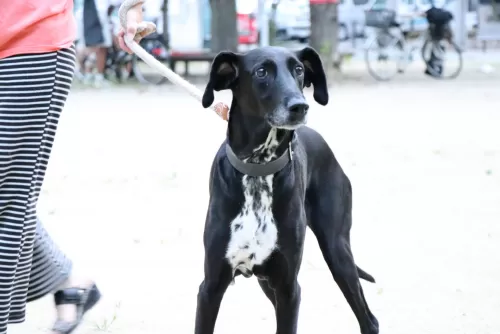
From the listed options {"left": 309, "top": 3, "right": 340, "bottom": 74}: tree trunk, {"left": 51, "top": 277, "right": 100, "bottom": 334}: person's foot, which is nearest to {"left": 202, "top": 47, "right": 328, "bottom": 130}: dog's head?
{"left": 51, "top": 277, "right": 100, "bottom": 334}: person's foot

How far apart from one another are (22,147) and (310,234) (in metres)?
3.44

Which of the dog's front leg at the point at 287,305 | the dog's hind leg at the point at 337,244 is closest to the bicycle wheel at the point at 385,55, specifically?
the dog's hind leg at the point at 337,244

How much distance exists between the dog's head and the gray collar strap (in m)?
0.19

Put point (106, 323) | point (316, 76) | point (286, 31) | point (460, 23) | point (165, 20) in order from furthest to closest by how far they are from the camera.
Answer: point (286, 31), point (460, 23), point (165, 20), point (106, 323), point (316, 76)

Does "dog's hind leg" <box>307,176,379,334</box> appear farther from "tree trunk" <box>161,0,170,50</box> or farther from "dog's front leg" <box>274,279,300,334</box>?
"tree trunk" <box>161,0,170,50</box>

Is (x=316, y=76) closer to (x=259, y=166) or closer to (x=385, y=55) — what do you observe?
(x=259, y=166)

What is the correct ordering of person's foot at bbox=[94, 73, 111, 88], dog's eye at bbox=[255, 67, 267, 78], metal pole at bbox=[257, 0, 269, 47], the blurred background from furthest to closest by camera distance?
1. metal pole at bbox=[257, 0, 269, 47]
2. the blurred background
3. person's foot at bbox=[94, 73, 111, 88]
4. dog's eye at bbox=[255, 67, 267, 78]

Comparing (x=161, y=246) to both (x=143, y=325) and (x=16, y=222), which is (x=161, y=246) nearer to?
(x=143, y=325)

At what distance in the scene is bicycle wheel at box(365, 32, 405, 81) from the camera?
63.6ft

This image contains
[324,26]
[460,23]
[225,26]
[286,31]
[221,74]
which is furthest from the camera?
[286,31]

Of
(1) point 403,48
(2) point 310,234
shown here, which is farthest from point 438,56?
(2) point 310,234

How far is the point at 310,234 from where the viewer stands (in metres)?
7.04

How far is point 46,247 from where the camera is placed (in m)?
4.28

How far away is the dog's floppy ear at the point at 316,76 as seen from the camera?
165 inches
